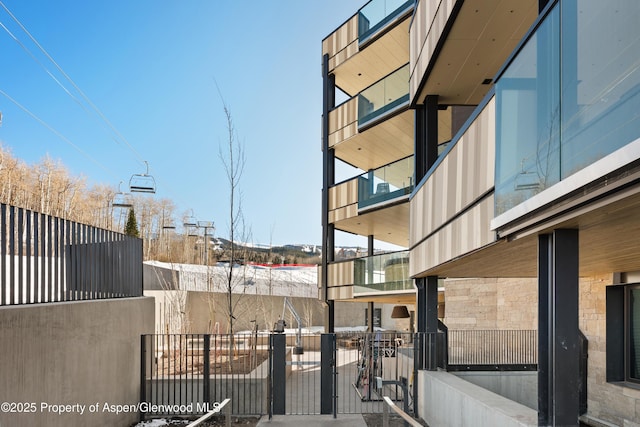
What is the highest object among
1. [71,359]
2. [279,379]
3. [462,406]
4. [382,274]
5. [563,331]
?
[563,331]

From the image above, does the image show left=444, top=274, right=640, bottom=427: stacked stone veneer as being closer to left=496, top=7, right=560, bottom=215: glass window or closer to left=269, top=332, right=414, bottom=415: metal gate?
left=269, top=332, right=414, bottom=415: metal gate

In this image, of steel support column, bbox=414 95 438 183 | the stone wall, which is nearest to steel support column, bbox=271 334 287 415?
steel support column, bbox=414 95 438 183

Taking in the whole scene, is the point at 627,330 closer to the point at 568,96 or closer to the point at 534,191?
the point at 534,191

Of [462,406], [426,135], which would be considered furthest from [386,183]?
[462,406]

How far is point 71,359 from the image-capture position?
950 cm

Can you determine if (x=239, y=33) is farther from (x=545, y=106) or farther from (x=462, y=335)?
(x=545, y=106)

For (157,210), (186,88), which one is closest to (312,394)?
(186,88)

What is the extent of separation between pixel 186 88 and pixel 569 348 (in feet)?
197

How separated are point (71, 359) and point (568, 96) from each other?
27.3 feet

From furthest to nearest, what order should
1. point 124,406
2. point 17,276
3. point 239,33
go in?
point 239,33
point 124,406
point 17,276

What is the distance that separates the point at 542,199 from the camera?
5234mm

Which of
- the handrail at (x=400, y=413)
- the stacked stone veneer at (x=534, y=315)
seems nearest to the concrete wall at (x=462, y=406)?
the handrail at (x=400, y=413)

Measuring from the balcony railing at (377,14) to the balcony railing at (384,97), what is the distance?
89.7 inches

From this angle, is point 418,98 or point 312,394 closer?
point 418,98
